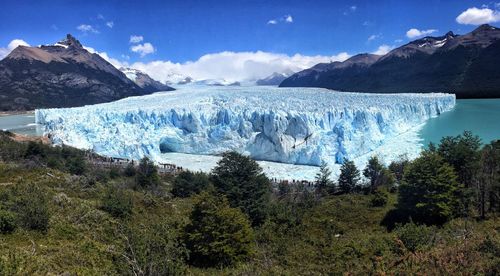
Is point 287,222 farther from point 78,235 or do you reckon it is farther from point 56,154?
point 56,154

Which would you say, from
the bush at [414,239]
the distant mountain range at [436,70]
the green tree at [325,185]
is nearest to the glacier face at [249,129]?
the green tree at [325,185]

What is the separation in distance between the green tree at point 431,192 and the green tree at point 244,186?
4.52 m

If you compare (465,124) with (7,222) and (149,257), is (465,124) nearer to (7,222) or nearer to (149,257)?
(149,257)

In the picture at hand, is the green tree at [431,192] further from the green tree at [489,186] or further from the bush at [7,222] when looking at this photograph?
the bush at [7,222]

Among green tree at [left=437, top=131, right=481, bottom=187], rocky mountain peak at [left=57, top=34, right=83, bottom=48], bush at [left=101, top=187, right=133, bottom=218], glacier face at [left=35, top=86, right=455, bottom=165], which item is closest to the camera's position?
bush at [left=101, top=187, right=133, bottom=218]

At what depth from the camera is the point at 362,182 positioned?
61.9 feet

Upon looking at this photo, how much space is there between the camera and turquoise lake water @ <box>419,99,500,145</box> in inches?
1092

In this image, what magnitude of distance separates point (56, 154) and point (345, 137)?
15956 mm

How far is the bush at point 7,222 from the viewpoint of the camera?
7406 millimetres

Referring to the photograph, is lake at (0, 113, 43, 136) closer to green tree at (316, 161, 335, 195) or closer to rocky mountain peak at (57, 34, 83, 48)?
green tree at (316, 161, 335, 195)

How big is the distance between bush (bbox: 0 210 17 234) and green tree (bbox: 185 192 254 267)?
3237mm

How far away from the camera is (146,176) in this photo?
63.0ft

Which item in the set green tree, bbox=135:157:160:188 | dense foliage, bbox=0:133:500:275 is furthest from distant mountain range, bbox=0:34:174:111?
dense foliage, bbox=0:133:500:275

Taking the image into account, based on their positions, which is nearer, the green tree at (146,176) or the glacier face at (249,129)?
the green tree at (146,176)
